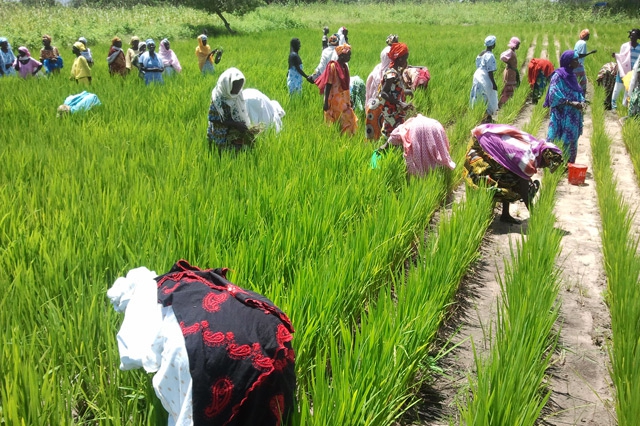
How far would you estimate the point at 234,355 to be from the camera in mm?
1414

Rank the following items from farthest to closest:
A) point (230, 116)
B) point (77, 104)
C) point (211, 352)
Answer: point (77, 104), point (230, 116), point (211, 352)

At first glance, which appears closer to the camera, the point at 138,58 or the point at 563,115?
the point at 563,115

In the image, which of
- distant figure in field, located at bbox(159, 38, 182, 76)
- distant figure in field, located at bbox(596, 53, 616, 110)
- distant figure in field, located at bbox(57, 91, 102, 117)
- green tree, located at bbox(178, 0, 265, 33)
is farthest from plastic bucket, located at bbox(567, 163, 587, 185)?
green tree, located at bbox(178, 0, 265, 33)

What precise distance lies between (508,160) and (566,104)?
5.99ft

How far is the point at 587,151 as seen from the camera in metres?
6.63

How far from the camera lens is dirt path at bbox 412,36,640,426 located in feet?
7.39

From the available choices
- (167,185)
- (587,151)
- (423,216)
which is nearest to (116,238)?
(167,185)

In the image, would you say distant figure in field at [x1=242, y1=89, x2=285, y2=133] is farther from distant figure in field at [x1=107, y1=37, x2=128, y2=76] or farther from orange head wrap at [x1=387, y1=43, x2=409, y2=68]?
distant figure in field at [x1=107, y1=37, x2=128, y2=76]

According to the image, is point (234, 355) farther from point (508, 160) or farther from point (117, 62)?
point (117, 62)

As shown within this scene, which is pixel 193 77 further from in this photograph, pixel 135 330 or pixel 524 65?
pixel 524 65

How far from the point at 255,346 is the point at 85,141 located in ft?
13.2

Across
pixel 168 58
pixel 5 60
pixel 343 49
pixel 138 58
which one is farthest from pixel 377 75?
pixel 5 60

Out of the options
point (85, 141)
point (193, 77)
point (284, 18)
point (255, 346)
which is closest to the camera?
point (255, 346)

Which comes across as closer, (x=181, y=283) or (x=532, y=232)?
(x=181, y=283)
